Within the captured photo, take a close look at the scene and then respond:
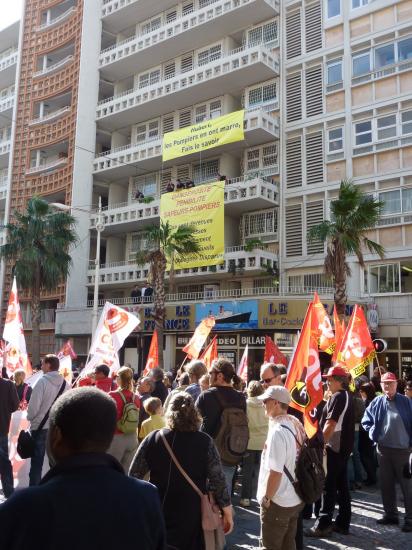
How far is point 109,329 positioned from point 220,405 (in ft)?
17.9

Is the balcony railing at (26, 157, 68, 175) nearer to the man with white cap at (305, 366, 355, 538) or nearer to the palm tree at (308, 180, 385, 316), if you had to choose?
the palm tree at (308, 180, 385, 316)

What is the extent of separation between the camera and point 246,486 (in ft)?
26.2

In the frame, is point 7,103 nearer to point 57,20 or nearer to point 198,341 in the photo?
point 57,20

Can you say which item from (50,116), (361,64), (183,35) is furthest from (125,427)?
(50,116)

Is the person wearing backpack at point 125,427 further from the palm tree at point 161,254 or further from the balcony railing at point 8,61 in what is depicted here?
the balcony railing at point 8,61

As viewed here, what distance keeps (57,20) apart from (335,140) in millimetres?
24413

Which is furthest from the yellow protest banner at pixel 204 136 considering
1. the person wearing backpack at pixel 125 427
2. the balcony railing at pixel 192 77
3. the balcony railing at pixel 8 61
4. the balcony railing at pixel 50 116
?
the person wearing backpack at pixel 125 427

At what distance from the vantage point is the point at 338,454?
257 inches

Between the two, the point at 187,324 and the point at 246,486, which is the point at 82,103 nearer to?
the point at 187,324

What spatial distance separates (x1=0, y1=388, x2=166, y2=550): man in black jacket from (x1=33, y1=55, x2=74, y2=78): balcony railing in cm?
4053

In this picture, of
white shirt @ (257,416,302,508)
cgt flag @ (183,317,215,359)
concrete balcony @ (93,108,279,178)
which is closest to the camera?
white shirt @ (257,416,302,508)

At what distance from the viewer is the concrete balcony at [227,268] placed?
27656mm

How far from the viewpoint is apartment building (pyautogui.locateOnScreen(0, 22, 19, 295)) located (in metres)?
41.9

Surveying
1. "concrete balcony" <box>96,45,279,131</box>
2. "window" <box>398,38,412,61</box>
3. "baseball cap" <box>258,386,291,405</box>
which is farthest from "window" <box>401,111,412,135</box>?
"baseball cap" <box>258,386,291,405</box>
